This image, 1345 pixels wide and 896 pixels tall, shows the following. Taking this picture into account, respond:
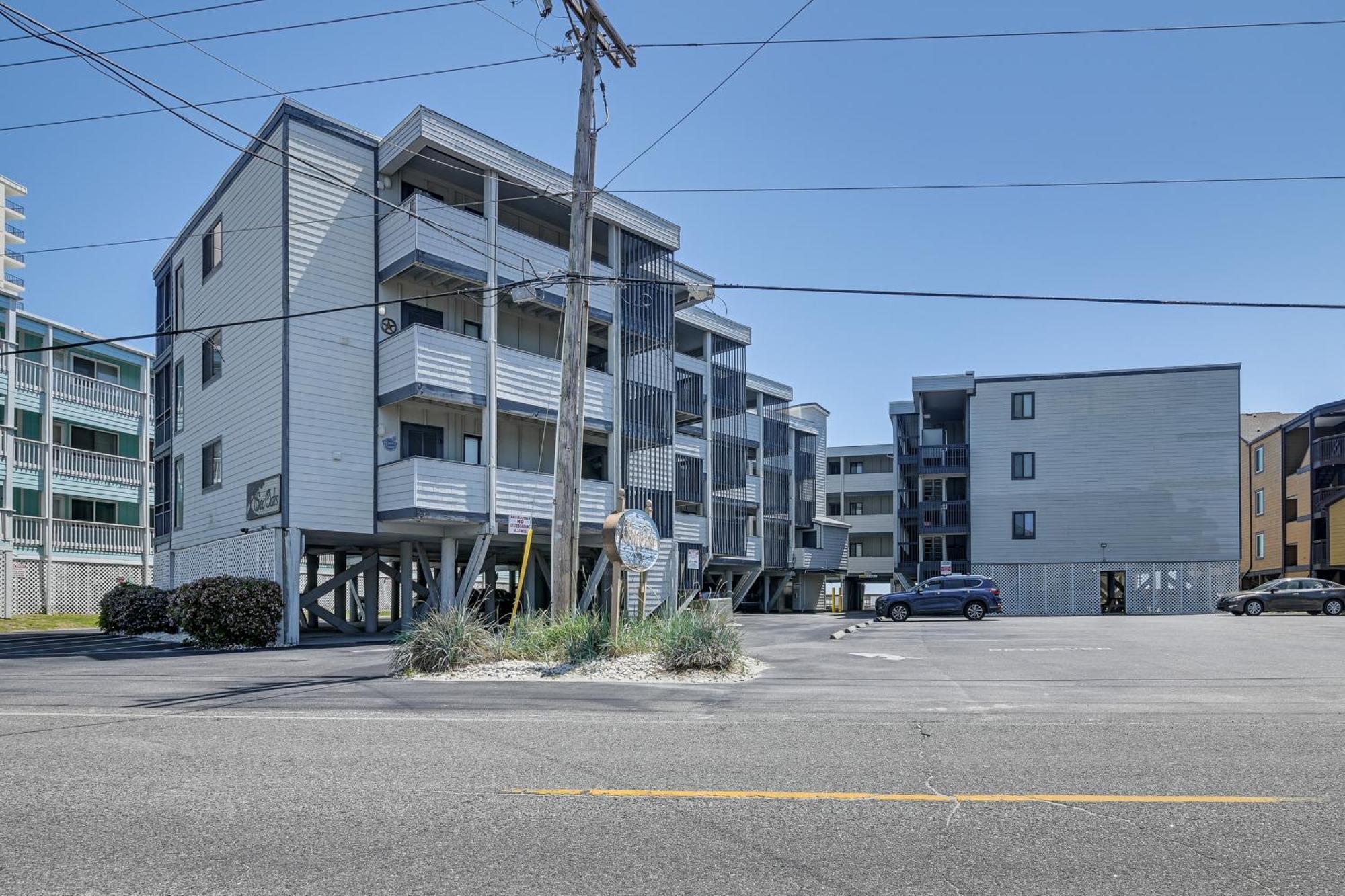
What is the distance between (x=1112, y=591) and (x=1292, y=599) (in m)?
12.1

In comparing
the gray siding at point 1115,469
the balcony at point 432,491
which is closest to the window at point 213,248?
the balcony at point 432,491

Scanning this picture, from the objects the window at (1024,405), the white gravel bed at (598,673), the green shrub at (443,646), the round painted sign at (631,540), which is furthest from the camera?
the window at (1024,405)

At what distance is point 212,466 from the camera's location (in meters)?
28.8

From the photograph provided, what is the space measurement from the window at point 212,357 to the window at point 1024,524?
39846 mm

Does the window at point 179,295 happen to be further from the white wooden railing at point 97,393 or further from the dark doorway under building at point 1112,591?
the dark doorway under building at point 1112,591

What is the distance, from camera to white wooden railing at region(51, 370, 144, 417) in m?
41.8

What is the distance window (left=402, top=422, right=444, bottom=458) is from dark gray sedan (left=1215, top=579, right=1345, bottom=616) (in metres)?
35.2

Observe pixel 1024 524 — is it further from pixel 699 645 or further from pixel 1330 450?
pixel 699 645

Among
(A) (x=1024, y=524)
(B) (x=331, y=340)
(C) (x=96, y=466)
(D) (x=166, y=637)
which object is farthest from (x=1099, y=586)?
(C) (x=96, y=466)

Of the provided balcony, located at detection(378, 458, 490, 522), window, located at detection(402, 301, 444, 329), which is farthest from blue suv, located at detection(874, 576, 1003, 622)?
window, located at detection(402, 301, 444, 329)

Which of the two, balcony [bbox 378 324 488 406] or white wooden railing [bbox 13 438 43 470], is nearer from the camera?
balcony [bbox 378 324 488 406]

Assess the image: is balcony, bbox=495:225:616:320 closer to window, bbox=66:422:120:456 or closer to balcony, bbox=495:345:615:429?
balcony, bbox=495:345:615:429

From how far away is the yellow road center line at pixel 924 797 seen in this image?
6000 millimetres

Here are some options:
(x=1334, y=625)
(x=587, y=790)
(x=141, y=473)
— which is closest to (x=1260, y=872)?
(x=587, y=790)
